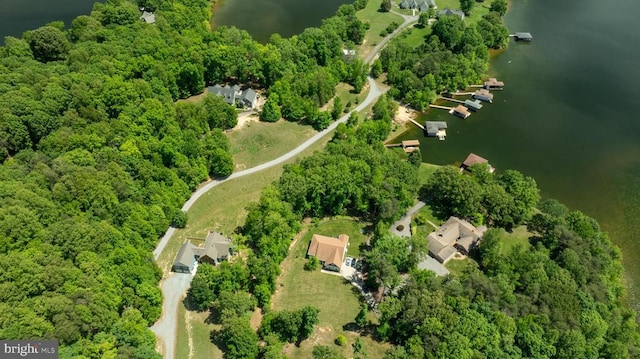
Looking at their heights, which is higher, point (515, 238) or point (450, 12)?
point (450, 12)

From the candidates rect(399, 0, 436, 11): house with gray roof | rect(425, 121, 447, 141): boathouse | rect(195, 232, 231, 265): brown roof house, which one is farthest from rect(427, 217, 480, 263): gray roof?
rect(399, 0, 436, 11): house with gray roof

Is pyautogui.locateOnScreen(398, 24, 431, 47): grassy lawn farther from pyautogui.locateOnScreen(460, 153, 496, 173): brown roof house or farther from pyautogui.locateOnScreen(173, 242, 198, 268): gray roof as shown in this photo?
pyautogui.locateOnScreen(173, 242, 198, 268): gray roof

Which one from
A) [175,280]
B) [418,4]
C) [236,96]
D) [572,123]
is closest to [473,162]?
[572,123]

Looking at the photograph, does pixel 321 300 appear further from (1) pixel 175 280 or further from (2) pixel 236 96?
(2) pixel 236 96

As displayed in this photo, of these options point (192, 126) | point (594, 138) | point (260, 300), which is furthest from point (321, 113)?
point (594, 138)

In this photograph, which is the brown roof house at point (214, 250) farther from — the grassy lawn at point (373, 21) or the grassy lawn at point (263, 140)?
the grassy lawn at point (373, 21)

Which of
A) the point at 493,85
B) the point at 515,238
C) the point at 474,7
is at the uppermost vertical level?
the point at 474,7

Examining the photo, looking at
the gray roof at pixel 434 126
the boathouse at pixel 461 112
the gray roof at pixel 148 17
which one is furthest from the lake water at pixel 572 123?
the gray roof at pixel 148 17
